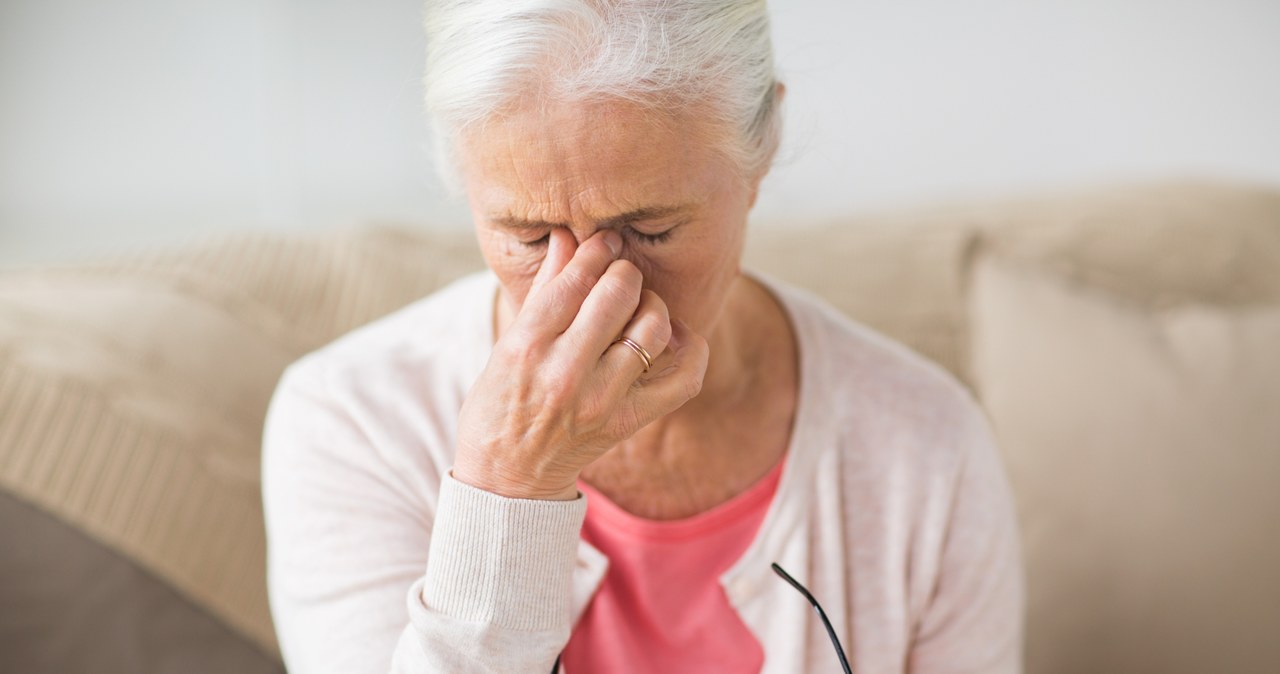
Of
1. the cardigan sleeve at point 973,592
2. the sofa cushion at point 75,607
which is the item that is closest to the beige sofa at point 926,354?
the sofa cushion at point 75,607

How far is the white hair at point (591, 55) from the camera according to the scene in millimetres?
987

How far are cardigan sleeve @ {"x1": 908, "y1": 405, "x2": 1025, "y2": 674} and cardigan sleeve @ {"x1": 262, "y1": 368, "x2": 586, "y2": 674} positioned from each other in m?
0.48

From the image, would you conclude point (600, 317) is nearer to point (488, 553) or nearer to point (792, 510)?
point (488, 553)

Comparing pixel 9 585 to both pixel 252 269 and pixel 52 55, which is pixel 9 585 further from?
pixel 52 55

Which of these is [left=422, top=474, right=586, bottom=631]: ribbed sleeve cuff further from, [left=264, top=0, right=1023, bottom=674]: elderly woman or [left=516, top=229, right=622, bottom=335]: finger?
[left=516, top=229, right=622, bottom=335]: finger

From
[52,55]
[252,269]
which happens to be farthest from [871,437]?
[52,55]

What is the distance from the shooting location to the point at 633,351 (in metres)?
1.02

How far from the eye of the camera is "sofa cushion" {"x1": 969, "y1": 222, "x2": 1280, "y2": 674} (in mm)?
1618

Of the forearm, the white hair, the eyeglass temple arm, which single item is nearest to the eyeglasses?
the eyeglass temple arm

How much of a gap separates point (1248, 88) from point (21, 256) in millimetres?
3523

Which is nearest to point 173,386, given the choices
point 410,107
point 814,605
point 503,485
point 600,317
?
point 503,485

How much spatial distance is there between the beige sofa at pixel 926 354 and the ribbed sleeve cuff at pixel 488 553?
70cm

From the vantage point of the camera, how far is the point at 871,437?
134cm

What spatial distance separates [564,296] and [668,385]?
14cm
